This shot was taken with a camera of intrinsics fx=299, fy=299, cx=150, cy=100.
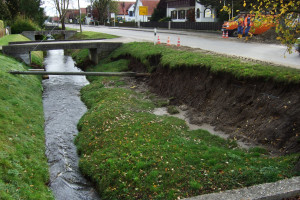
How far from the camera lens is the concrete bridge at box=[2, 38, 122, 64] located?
76.6 ft

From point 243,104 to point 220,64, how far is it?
2.86 meters

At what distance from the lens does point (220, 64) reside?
44.3 feet

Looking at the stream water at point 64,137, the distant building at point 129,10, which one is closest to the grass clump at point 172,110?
the stream water at point 64,137

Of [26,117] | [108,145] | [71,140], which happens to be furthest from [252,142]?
[26,117]

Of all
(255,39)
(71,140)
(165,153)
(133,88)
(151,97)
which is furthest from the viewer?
(255,39)

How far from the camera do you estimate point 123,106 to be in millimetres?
14438

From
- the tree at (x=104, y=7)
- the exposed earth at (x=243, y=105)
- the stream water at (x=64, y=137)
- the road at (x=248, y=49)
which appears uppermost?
the tree at (x=104, y=7)

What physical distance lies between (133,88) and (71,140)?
259 inches

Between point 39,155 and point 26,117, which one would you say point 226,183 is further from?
point 26,117

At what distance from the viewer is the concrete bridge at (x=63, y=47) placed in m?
23.4

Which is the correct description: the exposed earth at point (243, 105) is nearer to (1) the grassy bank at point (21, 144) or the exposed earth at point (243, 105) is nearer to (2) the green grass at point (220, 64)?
(2) the green grass at point (220, 64)

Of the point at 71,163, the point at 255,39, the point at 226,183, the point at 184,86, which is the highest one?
the point at 255,39

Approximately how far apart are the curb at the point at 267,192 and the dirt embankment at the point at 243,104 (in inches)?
93.3

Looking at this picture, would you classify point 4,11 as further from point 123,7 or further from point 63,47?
point 123,7
